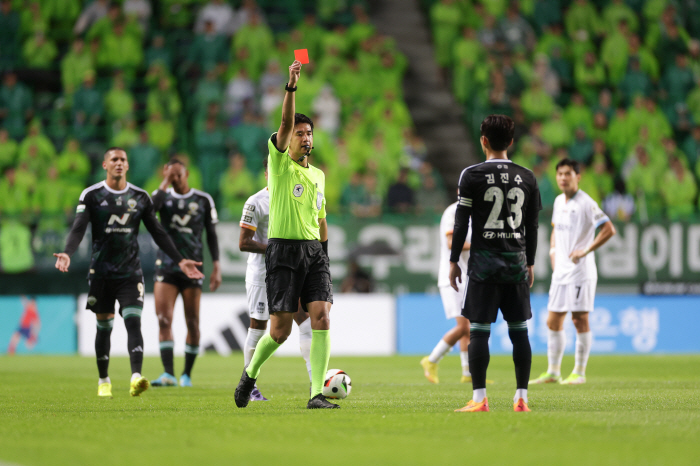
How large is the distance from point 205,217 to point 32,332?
8277mm

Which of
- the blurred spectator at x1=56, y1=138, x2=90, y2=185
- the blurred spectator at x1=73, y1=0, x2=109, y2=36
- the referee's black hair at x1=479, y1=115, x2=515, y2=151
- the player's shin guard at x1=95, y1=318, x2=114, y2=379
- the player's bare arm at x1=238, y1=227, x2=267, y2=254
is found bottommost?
the player's shin guard at x1=95, y1=318, x2=114, y2=379

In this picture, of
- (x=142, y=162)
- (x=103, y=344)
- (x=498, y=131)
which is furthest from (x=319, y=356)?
(x=142, y=162)

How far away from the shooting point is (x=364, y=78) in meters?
22.4

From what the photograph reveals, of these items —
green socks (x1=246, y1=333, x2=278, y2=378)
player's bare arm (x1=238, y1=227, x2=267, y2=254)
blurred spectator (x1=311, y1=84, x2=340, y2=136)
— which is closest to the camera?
green socks (x1=246, y1=333, x2=278, y2=378)

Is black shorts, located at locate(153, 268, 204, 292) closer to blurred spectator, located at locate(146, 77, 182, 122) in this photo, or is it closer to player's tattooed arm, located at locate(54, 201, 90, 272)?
player's tattooed arm, located at locate(54, 201, 90, 272)

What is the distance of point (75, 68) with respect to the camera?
21172mm

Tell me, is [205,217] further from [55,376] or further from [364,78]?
[364,78]

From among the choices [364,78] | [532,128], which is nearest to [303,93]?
[364,78]

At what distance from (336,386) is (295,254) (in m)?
1.36

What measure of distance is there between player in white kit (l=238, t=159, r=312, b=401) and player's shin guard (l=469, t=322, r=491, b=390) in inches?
96.9

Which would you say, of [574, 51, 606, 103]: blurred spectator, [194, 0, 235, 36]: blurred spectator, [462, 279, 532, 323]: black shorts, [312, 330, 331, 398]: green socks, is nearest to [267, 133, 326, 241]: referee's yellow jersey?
[312, 330, 331, 398]: green socks

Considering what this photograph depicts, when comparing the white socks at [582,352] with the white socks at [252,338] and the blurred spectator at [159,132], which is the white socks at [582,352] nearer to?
the white socks at [252,338]

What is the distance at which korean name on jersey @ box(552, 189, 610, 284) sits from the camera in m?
11.7

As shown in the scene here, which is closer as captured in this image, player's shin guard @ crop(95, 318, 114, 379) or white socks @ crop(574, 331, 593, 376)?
player's shin guard @ crop(95, 318, 114, 379)
